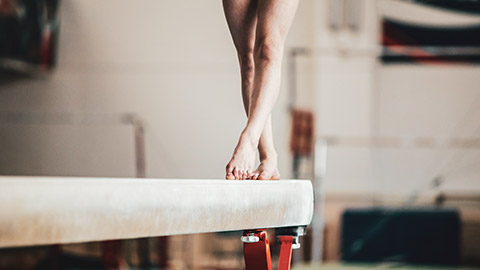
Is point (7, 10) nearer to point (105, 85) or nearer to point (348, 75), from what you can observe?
point (105, 85)

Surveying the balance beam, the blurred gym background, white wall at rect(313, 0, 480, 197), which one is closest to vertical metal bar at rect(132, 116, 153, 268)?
the blurred gym background

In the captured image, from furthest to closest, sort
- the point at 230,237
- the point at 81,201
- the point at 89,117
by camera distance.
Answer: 1. the point at 89,117
2. the point at 230,237
3. the point at 81,201

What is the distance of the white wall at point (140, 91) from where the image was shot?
19.1 feet

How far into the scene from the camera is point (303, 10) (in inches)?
220

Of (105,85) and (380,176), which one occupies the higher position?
(105,85)

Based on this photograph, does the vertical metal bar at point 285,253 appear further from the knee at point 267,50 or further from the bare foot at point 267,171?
the knee at point 267,50

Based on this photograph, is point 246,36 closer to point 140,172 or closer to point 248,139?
point 248,139

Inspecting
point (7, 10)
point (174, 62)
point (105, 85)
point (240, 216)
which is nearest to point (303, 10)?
point (174, 62)

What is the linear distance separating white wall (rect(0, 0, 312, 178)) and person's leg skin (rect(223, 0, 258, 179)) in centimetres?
399

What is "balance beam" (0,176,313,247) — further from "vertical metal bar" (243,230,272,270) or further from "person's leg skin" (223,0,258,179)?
"person's leg skin" (223,0,258,179)

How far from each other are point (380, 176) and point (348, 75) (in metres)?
0.98

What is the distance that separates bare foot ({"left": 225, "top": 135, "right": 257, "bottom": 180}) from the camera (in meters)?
1.40

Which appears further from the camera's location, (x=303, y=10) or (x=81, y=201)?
(x=303, y=10)

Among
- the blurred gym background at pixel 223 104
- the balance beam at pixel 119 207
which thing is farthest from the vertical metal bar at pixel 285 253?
the blurred gym background at pixel 223 104
